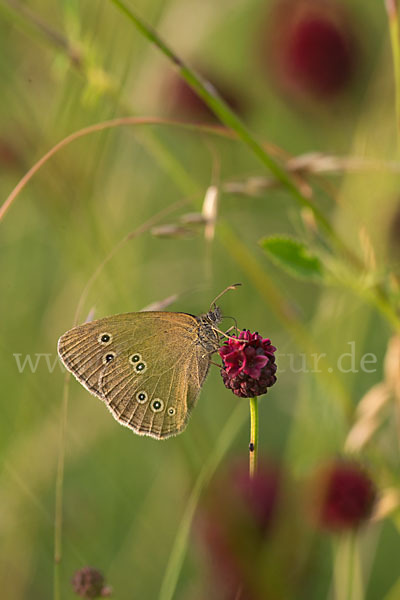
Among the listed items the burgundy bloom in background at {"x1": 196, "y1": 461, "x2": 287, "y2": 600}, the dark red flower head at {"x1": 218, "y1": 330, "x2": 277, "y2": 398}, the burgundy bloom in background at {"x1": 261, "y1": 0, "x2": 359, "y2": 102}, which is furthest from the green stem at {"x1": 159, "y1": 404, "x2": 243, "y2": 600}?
the burgundy bloom in background at {"x1": 261, "y1": 0, "x2": 359, "y2": 102}

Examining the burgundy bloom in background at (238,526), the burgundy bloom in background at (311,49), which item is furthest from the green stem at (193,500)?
the burgundy bloom in background at (311,49)

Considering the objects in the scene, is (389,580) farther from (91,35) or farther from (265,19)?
(265,19)

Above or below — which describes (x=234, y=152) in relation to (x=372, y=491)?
above

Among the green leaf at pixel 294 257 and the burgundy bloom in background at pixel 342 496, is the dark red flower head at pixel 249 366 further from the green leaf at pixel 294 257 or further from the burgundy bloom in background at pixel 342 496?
the burgundy bloom in background at pixel 342 496

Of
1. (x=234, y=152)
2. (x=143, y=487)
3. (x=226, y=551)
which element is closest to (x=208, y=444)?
(x=226, y=551)

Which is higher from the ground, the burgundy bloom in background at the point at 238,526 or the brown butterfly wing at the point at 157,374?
the brown butterfly wing at the point at 157,374

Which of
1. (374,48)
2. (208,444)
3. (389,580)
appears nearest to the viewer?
(208,444)

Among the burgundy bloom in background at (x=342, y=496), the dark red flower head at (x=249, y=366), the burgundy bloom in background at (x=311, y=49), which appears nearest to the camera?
the dark red flower head at (x=249, y=366)
